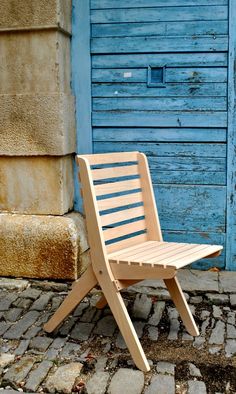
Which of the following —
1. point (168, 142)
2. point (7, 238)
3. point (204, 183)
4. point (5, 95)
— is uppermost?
point (5, 95)

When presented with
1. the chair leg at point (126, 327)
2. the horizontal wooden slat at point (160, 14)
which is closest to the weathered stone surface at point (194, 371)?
the chair leg at point (126, 327)

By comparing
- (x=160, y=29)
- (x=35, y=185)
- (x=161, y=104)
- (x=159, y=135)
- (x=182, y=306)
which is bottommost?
(x=182, y=306)

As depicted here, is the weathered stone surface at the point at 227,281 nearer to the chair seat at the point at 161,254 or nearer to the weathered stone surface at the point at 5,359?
the chair seat at the point at 161,254

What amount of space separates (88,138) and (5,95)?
28.8 inches

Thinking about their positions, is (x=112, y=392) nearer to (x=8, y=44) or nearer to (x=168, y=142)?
(x=168, y=142)

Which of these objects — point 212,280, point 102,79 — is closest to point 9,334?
point 212,280

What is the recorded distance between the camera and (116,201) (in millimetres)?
3238

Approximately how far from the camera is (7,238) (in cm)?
413

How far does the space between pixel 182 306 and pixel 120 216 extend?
66cm

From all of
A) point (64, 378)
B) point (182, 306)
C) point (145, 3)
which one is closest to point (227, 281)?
point (182, 306)

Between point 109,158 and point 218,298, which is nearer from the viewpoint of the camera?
point 109,158

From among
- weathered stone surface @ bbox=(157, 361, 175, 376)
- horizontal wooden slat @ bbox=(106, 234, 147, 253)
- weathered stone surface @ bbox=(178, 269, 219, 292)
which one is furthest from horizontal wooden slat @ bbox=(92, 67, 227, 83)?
weathered stone surface @ bbox=(157, 361, 175, 376)

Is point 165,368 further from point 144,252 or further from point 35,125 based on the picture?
point 35,125

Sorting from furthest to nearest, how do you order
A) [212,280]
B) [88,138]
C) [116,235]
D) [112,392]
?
[88,138], [212,280], [116,235], [112,392]
